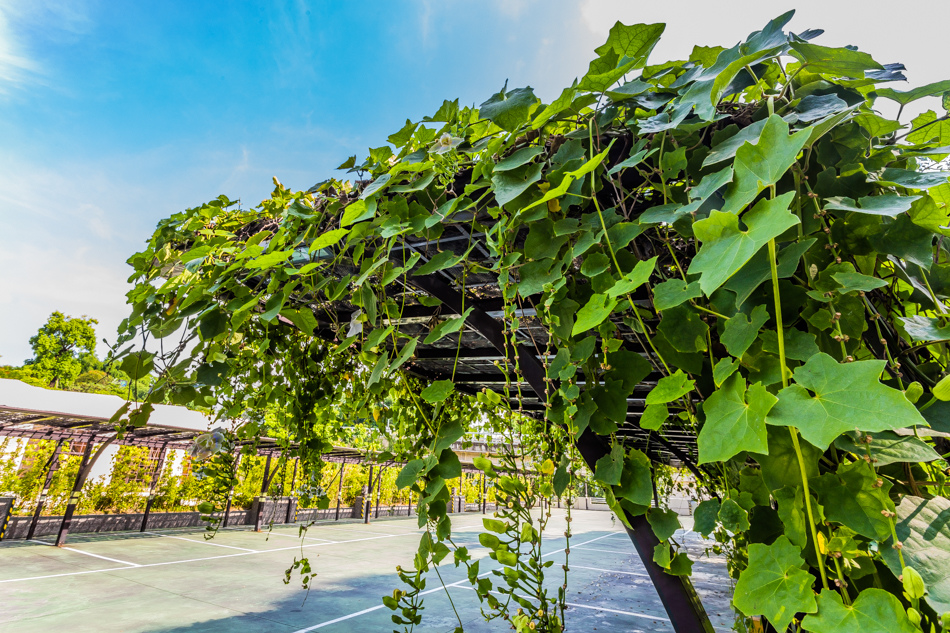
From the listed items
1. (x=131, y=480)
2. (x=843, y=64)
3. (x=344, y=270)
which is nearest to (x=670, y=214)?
(x=843, y=64)

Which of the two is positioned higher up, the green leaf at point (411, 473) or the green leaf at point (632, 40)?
the green leaf at point (632, 40)

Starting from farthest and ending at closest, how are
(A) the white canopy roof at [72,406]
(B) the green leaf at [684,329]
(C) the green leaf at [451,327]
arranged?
(A) the white canopy roof at [72,406]
(C) the green leaf at [451,327]
(B) the green leaf at [684,329]

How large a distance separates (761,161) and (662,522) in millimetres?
518

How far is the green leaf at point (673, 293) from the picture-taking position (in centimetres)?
51

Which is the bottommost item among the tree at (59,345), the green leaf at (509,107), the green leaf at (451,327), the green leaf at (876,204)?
the green leaf at (451,327)

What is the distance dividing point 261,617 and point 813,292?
5541 millimetres

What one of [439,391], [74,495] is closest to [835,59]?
[439,391]

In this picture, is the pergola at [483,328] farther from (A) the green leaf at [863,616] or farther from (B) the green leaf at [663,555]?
(A) the green leaf at [863,616]

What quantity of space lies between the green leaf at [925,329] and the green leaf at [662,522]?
372mm

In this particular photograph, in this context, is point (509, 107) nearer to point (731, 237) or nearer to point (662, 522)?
point (731, 237)

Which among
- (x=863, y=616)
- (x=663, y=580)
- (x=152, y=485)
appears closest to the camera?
(x=863, y=616)

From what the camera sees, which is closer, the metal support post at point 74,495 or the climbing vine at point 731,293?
the climbing vine at point 731,293

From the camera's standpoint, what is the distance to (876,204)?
0.51 metres

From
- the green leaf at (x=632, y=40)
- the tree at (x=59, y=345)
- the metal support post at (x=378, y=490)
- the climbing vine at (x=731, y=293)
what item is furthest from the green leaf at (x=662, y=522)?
the tree at (x=59, y=345)
